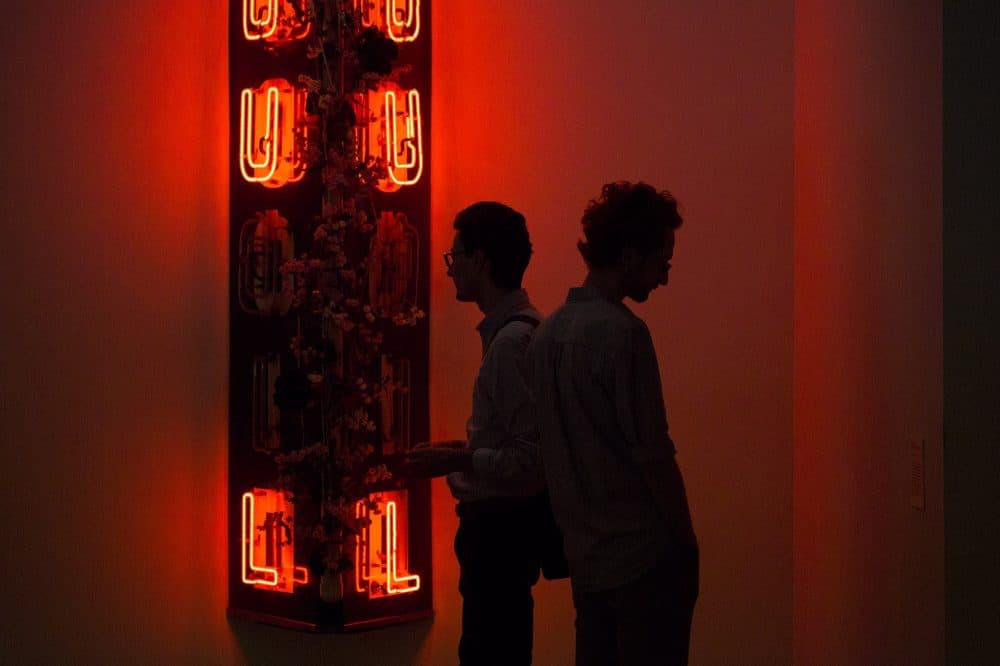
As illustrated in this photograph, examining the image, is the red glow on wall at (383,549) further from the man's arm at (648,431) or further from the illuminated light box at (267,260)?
the man's arm at (648,431)

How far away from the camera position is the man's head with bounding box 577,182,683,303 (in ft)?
8.18

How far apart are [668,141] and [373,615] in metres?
1.89

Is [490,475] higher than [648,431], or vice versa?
[648,431]

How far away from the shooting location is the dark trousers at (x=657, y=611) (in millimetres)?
2334

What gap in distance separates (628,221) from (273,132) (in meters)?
1.93

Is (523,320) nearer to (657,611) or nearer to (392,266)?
(657,611)

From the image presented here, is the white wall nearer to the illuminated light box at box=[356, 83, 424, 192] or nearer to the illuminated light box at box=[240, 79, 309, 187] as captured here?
the illuminated light box at box=[356, 83, 424, 192]

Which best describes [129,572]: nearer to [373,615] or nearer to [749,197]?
[373,615]

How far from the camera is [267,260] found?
13.4 feet

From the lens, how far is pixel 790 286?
13.5 ft

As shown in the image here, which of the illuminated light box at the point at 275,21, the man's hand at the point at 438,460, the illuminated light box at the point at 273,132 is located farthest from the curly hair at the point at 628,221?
the illuminated light box at the point at 275,21

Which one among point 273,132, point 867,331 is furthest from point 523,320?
point 273,132

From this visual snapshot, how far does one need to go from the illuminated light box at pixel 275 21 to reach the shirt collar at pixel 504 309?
60.2 inches

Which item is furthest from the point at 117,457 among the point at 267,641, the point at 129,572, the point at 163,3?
the point at 163,3
